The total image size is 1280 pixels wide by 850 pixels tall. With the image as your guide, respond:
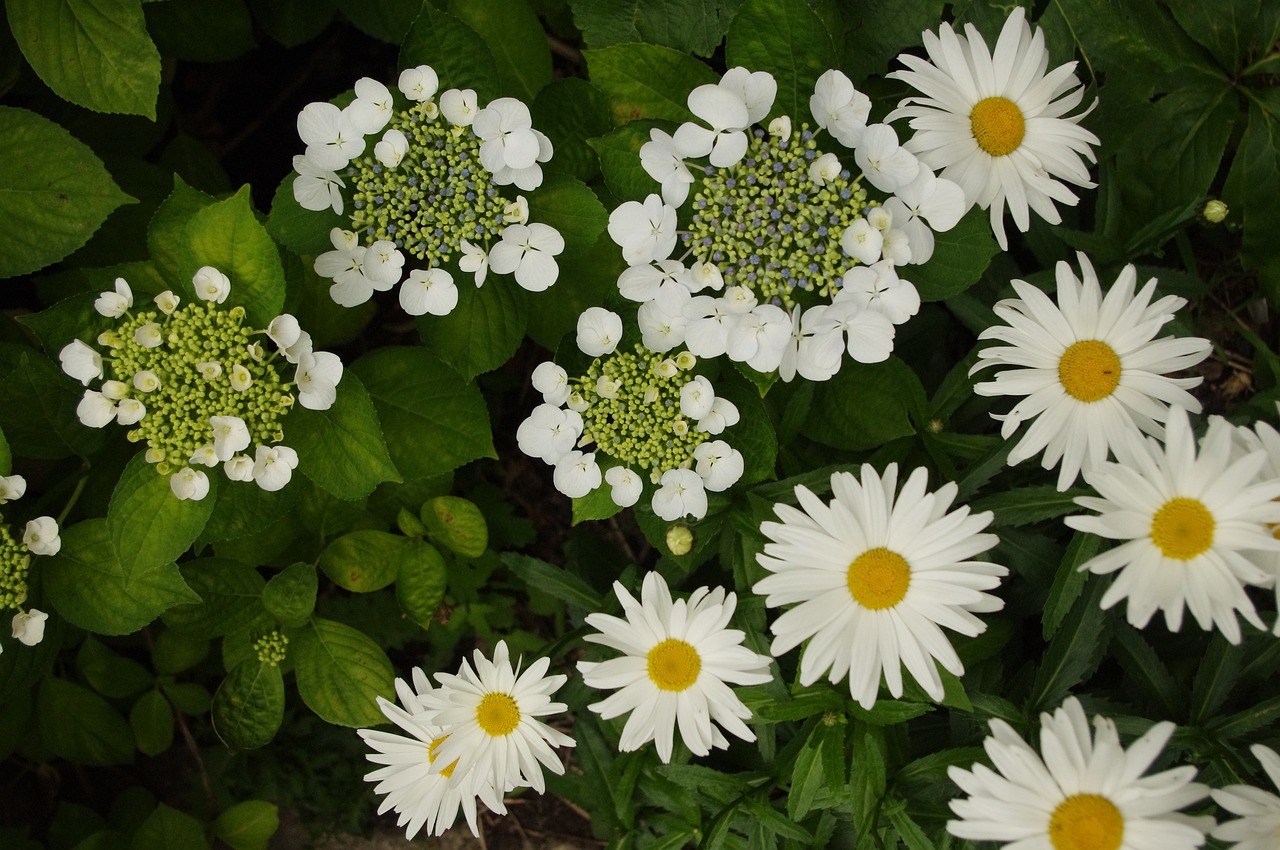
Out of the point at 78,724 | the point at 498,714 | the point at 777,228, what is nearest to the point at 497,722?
the point at 498,714

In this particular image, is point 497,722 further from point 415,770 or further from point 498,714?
point 415,770

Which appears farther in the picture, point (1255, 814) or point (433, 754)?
point (433, 754)

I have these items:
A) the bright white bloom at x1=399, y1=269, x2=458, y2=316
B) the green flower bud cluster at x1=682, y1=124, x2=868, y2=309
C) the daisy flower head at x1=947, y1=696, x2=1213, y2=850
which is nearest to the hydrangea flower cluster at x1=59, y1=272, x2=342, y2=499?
the bright white bloom at x1=399, y1=269, x2=458, y2=316

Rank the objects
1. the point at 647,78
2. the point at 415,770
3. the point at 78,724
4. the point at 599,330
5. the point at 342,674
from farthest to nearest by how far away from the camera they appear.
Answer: the point at 78,724
the point at 342,674
the point at 415,770
the point at 647,78
the point at 599,330

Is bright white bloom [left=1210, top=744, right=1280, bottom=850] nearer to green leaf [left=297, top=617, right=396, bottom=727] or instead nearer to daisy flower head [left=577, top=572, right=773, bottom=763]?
daisy flower head [left=577, top=572, right=773, bottom=763]

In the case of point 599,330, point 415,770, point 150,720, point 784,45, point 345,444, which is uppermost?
point 784,45

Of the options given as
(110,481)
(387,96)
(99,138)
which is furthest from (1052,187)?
(99,138)
